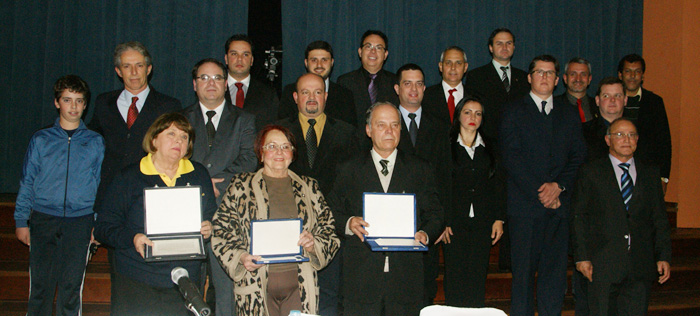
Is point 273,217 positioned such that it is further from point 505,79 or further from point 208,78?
point 505,79

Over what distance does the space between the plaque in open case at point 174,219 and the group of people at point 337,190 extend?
0.10m

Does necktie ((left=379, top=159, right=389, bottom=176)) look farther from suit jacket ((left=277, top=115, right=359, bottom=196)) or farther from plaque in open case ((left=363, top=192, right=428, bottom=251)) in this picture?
suit jacket ((left=277, top=115, right=359, bottom=196))

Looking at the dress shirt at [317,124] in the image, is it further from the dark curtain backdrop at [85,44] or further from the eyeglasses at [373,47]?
the dark curtain backdrop at [85,44]

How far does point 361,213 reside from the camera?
304 cm

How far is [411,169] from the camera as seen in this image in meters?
3.06

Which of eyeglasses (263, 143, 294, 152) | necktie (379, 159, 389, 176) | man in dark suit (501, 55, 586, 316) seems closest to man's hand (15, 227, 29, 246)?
eyeglasses (263, 143, 294, 152)

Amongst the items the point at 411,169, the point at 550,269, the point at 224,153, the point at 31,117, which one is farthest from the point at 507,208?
the point at 31,117

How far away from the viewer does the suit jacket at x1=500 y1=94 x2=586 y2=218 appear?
12.4 feet

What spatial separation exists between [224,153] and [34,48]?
4093mm

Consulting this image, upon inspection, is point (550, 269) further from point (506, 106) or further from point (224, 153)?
point (224, 153)

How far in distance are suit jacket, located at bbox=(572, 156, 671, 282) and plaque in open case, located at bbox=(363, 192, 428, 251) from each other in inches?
58.2

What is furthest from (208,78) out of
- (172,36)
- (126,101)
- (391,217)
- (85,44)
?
(85,44)

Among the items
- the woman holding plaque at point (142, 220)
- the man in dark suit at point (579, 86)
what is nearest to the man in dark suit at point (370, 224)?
the woman holding plaque at point (142, 220)

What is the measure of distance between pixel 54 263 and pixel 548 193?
3417 mm
